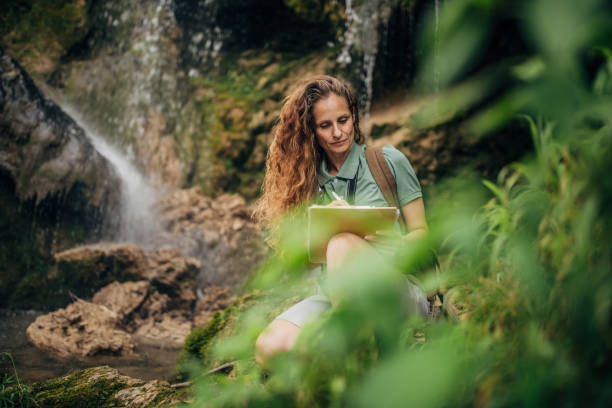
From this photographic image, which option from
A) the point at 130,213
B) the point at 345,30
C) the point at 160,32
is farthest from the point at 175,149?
the point at 345,30

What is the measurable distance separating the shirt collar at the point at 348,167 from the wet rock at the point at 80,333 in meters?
2.54

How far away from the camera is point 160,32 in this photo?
26.2 feet

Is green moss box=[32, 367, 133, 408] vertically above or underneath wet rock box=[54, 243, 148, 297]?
underneath

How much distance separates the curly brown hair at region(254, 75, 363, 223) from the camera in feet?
7.90

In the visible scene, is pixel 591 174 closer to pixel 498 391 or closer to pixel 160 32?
pixel 498 391

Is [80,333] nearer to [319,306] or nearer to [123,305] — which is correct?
[123,305]

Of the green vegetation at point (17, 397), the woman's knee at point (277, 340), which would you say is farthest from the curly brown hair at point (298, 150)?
the green vegetation at point (17, 397)

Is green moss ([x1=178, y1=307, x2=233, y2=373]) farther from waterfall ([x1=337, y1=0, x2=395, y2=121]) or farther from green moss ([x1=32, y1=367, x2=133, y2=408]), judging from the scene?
waterfall ([x1=337, y1=0, x2=395, y2=121])

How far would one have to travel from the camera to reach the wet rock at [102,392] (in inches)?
77.7

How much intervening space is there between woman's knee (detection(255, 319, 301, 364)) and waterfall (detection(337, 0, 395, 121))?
213 inches

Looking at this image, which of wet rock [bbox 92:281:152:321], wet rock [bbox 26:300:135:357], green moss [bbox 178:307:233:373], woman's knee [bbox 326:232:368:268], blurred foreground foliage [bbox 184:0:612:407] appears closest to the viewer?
blurred foreground foliage [bbox 184:0:612:407]

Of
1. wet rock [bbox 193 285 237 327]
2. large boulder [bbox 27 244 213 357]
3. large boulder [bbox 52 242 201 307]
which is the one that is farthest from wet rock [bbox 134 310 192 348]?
large boulder [bbox 52 242 201 307]

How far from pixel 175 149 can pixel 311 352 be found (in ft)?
23.0

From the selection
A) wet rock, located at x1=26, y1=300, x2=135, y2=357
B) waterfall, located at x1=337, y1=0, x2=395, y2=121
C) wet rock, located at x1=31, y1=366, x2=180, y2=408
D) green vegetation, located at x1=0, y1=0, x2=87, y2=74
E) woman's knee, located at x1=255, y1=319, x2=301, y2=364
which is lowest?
wet rock, located at x1=26, y1=300, x2=135, y2=357
